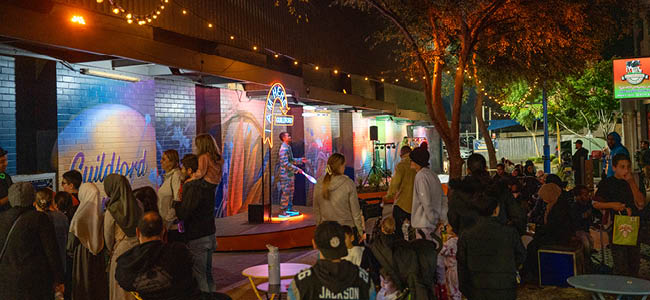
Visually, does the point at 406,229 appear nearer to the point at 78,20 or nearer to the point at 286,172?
the point at 78,20

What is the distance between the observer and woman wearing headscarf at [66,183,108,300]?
5.62 metres

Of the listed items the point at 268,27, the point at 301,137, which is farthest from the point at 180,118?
the point at 301,137

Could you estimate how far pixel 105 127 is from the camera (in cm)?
1041

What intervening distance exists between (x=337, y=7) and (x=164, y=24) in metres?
10.5

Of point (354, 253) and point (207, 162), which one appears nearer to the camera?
point (354, 253)

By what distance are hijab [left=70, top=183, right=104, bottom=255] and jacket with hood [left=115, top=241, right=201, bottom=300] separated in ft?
5.36

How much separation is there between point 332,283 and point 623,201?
5261 millimetres

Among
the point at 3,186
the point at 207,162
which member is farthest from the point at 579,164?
the point at 3,186

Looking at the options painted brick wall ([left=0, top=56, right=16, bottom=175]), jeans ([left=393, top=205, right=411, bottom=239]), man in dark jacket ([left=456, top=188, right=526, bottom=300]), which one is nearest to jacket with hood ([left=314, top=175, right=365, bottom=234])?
jeans ([left=393, top=205, right=411, bottom=239])

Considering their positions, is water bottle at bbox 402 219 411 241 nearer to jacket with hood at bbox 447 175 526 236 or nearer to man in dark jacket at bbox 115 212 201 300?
jacket with hood at bbox 447 175 526 236

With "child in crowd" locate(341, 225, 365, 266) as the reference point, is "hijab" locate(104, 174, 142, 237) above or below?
above

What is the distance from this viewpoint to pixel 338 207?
22.4 ft

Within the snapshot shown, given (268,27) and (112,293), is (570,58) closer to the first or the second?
(268,27)

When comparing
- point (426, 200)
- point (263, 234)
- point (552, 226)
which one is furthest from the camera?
point (263, 234)
